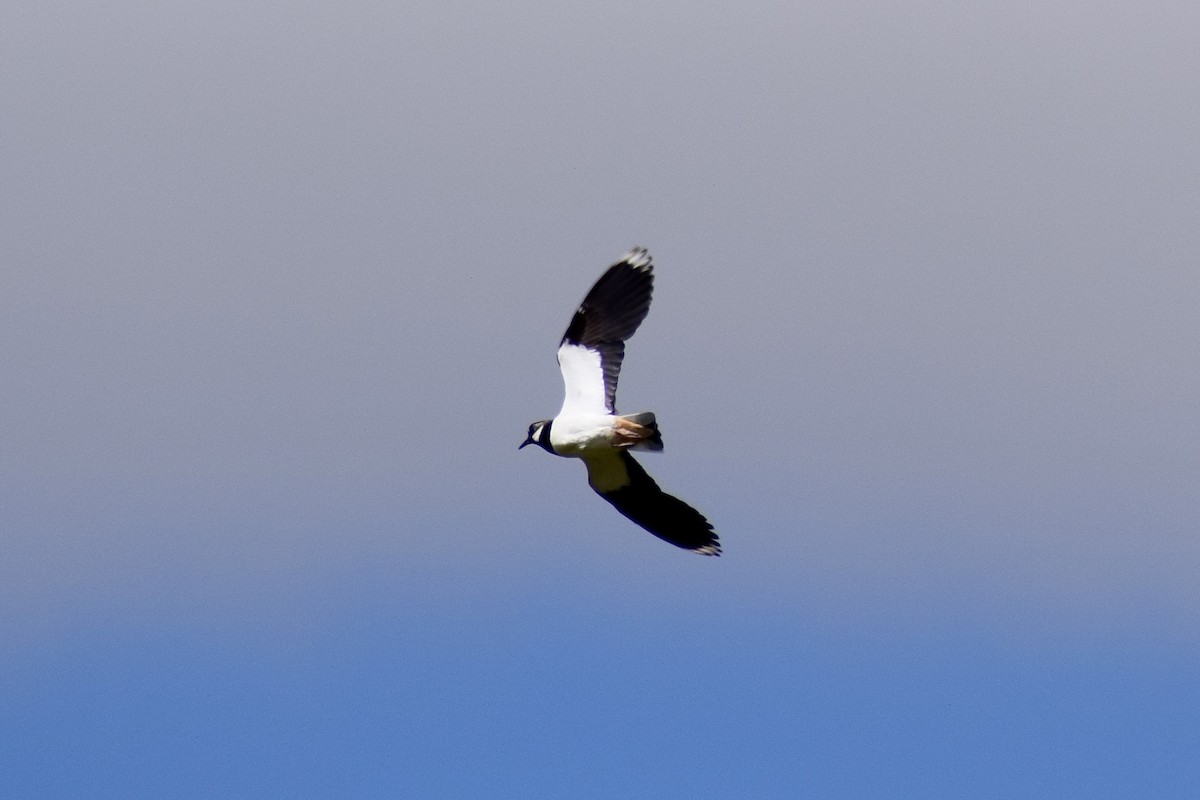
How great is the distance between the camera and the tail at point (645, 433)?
50.2 ft

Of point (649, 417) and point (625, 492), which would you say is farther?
point (625, 492)

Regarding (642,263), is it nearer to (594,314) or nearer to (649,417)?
(594,314)

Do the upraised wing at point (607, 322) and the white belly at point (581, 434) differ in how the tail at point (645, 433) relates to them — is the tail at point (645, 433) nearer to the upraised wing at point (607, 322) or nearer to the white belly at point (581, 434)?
the white belly at point (581, 434)

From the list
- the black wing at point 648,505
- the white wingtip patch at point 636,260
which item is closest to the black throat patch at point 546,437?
the black wing at point 648,505

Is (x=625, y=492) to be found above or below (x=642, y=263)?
below

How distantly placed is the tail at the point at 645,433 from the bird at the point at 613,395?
0.72 metres

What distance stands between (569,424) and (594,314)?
179 cm

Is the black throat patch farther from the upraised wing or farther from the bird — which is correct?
the upraised wing

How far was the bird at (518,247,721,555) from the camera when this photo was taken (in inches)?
645

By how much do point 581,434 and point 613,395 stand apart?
104 centimetres

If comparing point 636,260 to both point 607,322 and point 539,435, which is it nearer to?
point 607,322

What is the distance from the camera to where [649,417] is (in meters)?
15.4

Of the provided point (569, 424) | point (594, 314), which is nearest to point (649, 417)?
point (569, 424)

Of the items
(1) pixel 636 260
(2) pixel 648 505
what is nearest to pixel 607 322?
(1) pixel 636 260
